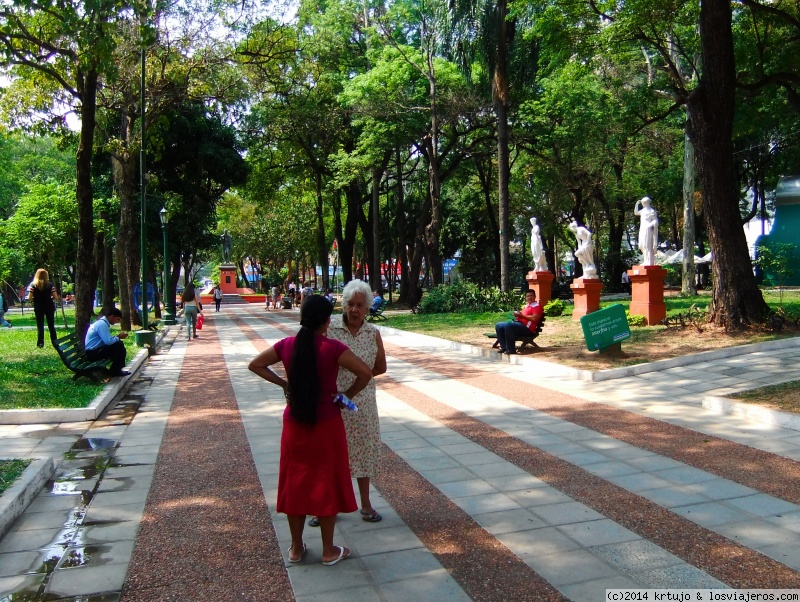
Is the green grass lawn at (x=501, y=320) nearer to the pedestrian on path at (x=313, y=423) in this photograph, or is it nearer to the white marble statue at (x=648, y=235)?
the white marble statue at (x=648, y=235)

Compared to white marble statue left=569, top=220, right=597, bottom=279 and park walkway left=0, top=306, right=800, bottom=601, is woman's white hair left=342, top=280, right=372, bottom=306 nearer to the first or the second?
park walkway left=0, top=306, right=800, bottom=601

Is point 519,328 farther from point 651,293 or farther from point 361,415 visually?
point 361,415

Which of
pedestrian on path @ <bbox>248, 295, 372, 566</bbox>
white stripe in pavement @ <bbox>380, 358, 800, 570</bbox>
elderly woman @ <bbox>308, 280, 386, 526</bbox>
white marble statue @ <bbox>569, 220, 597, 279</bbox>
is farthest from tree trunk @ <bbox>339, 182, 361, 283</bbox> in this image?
pedestrian on path @ <bbox>248, 295, 372, 566</bbox>

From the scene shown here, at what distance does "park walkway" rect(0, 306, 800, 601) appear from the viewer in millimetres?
3713

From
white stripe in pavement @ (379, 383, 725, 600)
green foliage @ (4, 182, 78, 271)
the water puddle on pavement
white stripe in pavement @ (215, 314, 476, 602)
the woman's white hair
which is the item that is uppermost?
green foliage @ (4, 182, 78, 271)

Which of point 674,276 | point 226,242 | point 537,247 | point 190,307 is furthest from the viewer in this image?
point 226,242

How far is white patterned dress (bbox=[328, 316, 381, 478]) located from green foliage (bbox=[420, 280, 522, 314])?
60.2ft

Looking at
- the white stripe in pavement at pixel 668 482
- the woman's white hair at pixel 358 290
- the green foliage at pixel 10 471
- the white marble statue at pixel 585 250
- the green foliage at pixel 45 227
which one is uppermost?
the green foliage at pixel 45 227

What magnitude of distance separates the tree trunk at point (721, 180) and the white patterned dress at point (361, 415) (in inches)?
388

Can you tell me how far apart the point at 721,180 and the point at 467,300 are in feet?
38.6

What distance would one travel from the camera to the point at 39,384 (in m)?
9.92

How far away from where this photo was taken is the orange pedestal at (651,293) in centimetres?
1518

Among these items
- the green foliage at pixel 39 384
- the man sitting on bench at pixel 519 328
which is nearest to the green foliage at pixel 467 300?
the man sitting on bench at pixel 519 328

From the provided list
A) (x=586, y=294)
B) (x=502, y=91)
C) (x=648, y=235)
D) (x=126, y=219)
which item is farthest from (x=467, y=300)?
(x=126, y=219)
